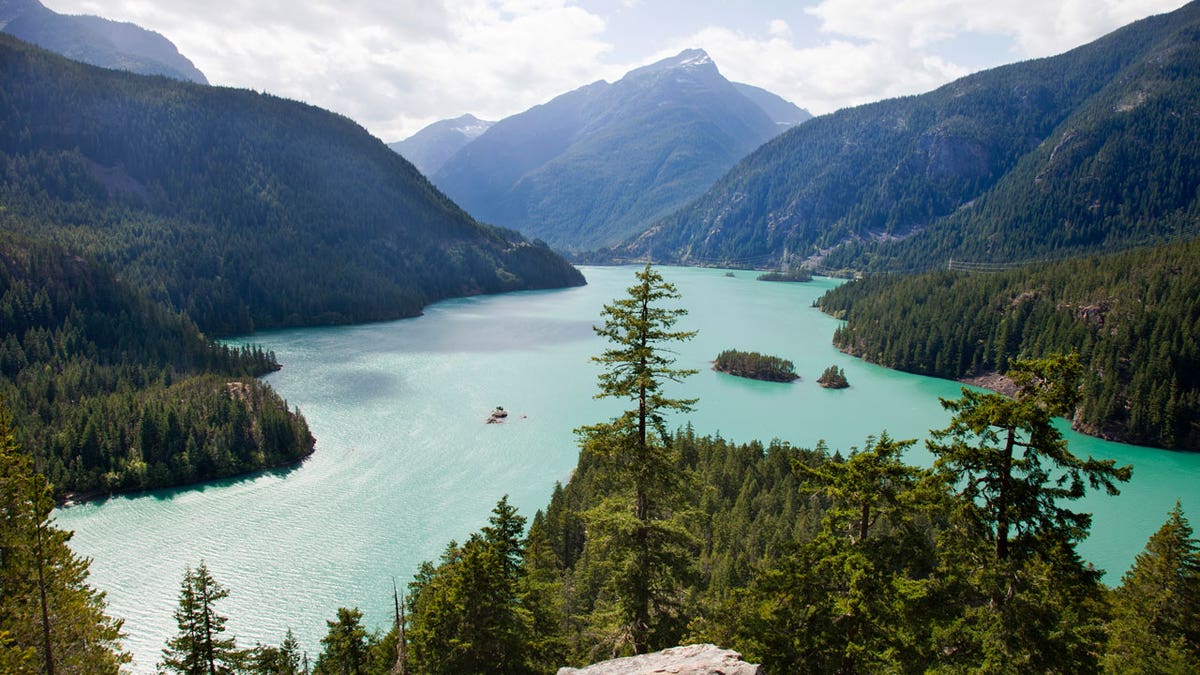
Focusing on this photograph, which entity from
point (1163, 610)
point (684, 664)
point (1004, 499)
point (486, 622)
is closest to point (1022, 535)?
point (1004, 499)

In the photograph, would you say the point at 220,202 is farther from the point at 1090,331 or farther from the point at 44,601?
the point at 1090,331

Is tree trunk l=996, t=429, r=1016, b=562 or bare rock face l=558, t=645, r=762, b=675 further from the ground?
tree trunk l=996, t=429, r=1016, b=562

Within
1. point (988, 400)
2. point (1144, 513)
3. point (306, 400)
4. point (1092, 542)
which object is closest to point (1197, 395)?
point (1144, 513)

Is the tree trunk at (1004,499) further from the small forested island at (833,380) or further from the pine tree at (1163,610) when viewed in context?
the small forested island at (833,380)

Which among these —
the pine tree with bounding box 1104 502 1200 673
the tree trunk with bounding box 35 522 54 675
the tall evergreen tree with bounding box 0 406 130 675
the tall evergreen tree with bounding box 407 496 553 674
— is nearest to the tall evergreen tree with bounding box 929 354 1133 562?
the pine tree with bounding box 1104 502 1200 673

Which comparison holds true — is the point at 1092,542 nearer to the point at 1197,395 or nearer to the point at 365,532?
Answer: the point at 1197,395

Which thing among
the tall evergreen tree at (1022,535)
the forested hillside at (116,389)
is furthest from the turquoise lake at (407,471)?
the tall evergreen tree at (1022,535)

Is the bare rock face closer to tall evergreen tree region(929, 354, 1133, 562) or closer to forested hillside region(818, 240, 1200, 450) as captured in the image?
tall evergreen tree region(929, 354, 1133, 562)
